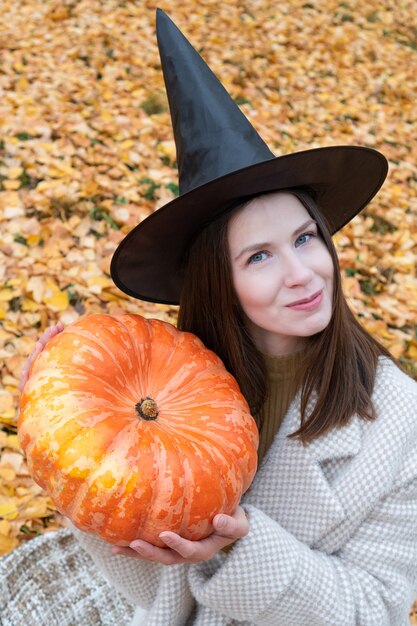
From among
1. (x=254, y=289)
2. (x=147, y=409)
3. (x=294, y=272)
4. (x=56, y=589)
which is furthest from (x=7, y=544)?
(x=294, y=272)

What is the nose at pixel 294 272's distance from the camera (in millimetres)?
1608

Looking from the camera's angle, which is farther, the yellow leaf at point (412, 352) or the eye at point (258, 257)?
the yellow leaf at point (412, 352)

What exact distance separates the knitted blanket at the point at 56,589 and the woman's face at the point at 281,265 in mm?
1439

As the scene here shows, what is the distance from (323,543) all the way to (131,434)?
76 centimetres

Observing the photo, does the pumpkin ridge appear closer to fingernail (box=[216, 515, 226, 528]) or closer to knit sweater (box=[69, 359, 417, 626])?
fingernail (box=[216, 515, 226, 528])

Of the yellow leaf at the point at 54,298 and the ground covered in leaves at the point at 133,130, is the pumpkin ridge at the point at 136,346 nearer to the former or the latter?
the ground covered in leaves at the point at 133,130

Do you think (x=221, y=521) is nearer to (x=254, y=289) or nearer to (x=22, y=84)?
(x=254, y=289)

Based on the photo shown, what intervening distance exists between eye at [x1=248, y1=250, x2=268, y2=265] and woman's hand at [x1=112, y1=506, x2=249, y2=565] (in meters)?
0.63

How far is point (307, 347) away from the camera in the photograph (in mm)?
1866

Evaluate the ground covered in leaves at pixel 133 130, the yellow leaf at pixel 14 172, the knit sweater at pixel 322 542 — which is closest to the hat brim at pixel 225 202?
the knit sweater at pixel 322 542

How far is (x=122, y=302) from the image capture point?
139 inches

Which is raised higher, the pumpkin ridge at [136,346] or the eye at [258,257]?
the eye at [258,257]

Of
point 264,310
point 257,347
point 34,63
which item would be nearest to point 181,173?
point 264,310

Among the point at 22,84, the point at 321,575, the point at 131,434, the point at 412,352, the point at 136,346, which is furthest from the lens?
the point at 22,84
